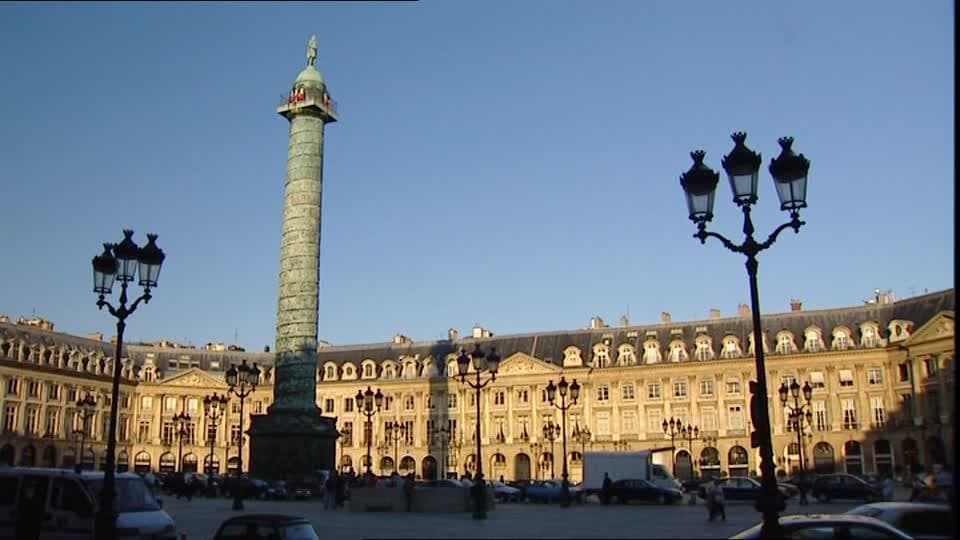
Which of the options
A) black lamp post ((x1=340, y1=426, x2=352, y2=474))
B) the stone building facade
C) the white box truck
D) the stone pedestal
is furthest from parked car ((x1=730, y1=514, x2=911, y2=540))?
black lamp post ((x1=340, y1=426, x2=352, y2=474))

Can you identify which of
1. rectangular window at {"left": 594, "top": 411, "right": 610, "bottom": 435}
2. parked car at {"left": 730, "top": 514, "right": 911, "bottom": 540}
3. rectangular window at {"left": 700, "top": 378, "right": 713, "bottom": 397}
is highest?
rectangular window at {"left": 700, "top": 378, "right": 713, "bottom": 397}

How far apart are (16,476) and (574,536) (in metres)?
8.49

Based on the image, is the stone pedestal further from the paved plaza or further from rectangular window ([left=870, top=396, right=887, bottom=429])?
rectangular window ([left=870, top=396, right=887, bottom=429])

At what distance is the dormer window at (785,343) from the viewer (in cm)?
5712

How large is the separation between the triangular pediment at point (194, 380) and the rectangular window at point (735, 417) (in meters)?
35.2

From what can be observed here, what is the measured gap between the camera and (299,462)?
119ft

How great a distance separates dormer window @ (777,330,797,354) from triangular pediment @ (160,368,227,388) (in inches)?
1503

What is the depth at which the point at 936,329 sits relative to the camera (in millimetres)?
50250

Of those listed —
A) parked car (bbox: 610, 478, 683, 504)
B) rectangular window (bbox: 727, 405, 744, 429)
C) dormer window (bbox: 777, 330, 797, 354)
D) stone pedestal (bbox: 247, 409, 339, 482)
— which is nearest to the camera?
parked car (bbox: 610, 478, 683, 504)

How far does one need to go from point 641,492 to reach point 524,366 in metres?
31.7

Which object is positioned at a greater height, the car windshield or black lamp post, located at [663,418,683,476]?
black lamp post, located at [663,418,683,476]

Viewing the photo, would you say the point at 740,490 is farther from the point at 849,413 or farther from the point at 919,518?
the point at 849,413

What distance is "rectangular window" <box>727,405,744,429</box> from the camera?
56500 mm

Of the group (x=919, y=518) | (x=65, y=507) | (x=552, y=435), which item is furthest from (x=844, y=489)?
(x=552, y=435)
